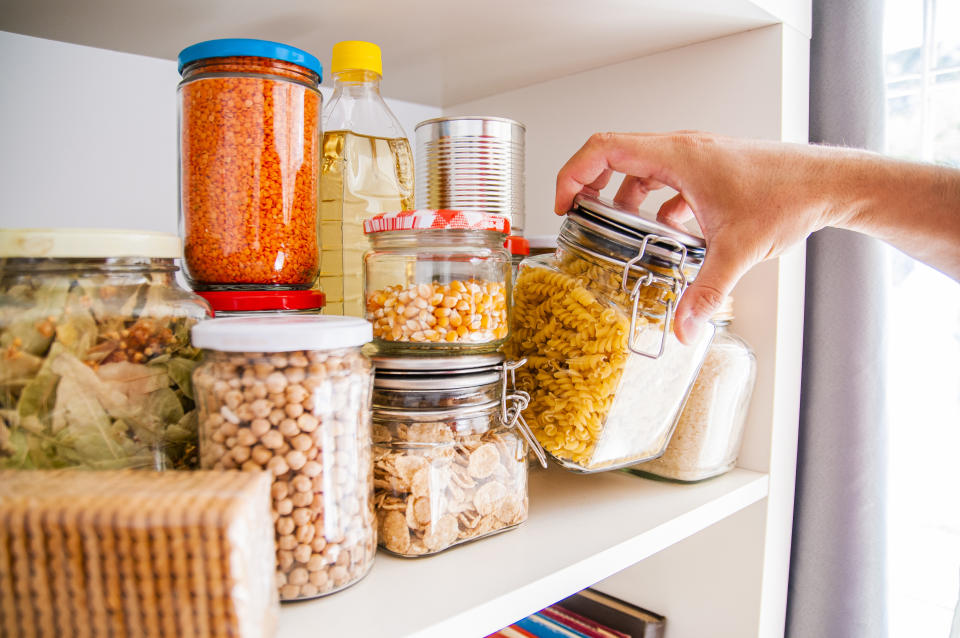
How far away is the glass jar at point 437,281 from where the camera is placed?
536 millimetres

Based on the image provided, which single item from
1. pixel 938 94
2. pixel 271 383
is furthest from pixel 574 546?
pixel 938 94

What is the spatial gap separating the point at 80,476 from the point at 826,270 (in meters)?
0.84

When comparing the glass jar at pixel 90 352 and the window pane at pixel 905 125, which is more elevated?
the window pane at pixel 905 125

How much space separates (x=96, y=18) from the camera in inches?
28.9

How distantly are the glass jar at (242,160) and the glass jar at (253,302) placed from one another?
0.5 inches

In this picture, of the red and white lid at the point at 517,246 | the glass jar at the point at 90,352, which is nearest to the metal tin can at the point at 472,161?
the red and white lid at the point at 517,246

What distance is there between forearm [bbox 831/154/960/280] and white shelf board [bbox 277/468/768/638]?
1.08 feet

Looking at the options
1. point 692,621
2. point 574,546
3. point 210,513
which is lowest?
point 692,621

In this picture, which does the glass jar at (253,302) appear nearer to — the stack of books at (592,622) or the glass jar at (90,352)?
the glass jar at (90,352)

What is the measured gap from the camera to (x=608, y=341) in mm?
574

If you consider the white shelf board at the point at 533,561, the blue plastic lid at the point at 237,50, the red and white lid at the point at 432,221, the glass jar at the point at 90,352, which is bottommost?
the white shelf board at the point at 533,561

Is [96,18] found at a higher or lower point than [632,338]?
higher

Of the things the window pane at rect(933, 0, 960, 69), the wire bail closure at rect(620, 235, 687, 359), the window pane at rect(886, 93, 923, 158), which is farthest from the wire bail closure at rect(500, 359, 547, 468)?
the window pane at rect(933, 0, 960, 69)

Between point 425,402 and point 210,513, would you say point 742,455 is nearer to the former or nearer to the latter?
point 425,402
